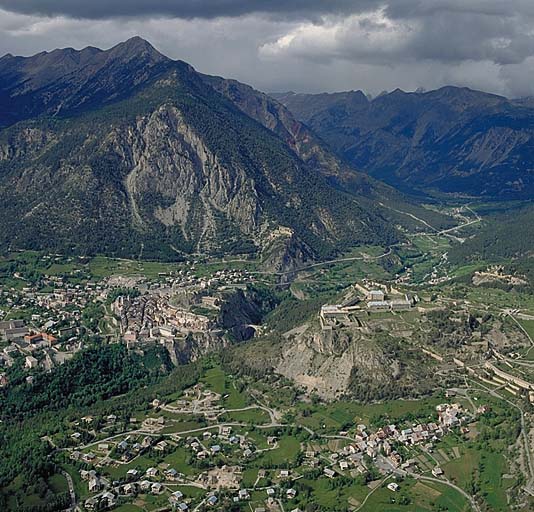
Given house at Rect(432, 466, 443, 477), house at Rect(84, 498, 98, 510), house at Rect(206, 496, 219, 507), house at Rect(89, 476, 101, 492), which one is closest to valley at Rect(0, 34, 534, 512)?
house at Rect(89, 476, 101, 492)

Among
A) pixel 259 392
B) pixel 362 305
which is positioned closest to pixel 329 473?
pixel 259 392

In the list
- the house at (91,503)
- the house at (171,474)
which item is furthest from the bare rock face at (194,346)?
the house at (91,503)

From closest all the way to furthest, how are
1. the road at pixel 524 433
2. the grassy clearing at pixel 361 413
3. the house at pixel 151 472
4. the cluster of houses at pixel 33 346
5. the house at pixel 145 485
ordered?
the road at pixel 524 433 → the house at pixel 145 485 → the house at pixel 151 472 → the grassy clearing at pixel 361 413 → the cluster of houses at pixel 33 346

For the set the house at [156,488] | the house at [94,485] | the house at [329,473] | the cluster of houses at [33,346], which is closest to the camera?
the house at [156,488]

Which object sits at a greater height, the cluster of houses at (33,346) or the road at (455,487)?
the cluster of houses at (33,346)

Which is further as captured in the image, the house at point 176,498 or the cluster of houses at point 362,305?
the cluster of houses at point 362,305

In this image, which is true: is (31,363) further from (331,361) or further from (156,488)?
(331,361)

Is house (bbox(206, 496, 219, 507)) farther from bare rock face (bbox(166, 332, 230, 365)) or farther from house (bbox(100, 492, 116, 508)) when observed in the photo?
bare rock face (bbox(166, 332, 230, 365))

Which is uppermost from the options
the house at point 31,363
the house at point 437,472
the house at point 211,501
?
the house at point 31,363

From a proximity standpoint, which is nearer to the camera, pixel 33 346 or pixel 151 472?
pixel 151 472

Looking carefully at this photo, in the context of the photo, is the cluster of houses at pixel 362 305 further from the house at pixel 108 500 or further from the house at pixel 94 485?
the house at pixel 108 500

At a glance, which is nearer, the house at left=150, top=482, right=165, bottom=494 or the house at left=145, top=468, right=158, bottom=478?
the house at left=150, top=482, right=165, bottom=494

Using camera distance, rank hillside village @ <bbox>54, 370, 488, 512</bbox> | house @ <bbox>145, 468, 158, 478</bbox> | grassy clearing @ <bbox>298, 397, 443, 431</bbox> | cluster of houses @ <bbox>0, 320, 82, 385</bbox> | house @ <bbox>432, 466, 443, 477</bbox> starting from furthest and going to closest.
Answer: cluster of houses @ <bbox>0, 320, 82, 385</bbox> → grassy clearing @ <bbox>298, 397, 443, 431</bbox> → house @ <bbox>145, 468, 158, 478</bbox> → house @ <bbox>432, 466, 443, 477</bbox> → hillside village @ <bbox>54, 370, 488, 512</bbox>
